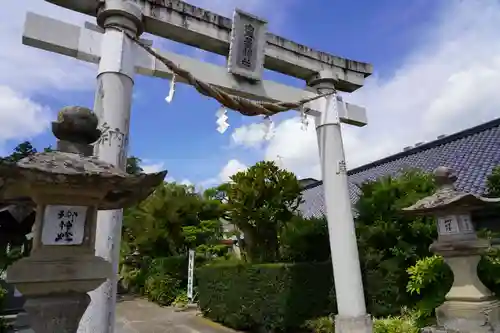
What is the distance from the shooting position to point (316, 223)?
8.32m

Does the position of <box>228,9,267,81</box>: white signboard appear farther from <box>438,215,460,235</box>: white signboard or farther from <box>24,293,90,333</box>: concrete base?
<box>24,293,90,333</box>: concrete base

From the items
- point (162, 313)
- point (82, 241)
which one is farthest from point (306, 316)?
point (82, 241)

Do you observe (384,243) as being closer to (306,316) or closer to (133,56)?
(306,316)

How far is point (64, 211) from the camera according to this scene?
8.11 ft

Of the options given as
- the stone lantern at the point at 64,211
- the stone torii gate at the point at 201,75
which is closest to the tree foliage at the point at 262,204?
the stone torii gate at the point at 201,75

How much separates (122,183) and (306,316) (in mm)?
5989

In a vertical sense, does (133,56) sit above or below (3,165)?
above

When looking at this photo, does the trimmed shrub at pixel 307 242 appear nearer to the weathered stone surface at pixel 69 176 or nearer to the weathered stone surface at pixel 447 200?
the weathered stone surface at pixel 447 200

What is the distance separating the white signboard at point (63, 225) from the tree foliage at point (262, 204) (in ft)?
19.0

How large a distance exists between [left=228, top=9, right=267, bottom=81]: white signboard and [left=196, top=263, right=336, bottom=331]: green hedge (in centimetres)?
415

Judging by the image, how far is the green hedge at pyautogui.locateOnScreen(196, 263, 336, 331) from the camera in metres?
7.09

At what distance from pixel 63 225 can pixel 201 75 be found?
3410 millimetres

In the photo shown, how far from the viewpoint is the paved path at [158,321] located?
26.1ft

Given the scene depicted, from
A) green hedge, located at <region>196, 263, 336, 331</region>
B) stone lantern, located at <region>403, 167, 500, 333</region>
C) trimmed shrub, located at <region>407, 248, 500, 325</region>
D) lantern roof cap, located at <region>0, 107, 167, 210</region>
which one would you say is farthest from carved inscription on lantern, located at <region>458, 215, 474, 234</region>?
lantern roof cap, located at <region>0, 107, 167, 210</region>
